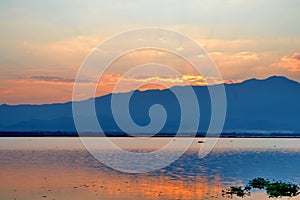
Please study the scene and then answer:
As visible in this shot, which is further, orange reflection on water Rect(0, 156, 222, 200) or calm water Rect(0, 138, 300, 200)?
calm water Rect(0, 138, 300, 200)

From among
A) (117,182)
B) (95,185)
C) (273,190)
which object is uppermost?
(273,190)

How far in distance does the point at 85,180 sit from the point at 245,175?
1903cm

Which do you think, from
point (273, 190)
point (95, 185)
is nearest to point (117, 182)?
point (95, 185)

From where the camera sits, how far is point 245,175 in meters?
55.1

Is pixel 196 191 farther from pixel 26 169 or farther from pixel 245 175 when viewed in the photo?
pixel 26 169

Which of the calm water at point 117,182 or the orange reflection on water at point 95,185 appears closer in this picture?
the orange reflection on water at point 95,185

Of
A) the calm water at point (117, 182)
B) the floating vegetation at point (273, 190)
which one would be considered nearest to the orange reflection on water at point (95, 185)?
the calm water at point (117, 182)

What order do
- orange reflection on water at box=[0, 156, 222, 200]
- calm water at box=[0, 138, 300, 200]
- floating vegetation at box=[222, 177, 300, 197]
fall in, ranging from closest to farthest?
floating vegetation at box=[222, 177, 300, 197] → orange reflection on water at box=[0, 156, 222, 200] → calm water at box=[0, 138, 300, 200]

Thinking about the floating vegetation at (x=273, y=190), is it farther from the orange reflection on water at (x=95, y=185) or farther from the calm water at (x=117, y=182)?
the orange reflection on water at (x=95, y=185)

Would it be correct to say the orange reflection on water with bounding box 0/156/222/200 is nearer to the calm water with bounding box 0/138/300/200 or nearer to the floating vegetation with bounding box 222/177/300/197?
the calm water with bounding box 0/138/300/200

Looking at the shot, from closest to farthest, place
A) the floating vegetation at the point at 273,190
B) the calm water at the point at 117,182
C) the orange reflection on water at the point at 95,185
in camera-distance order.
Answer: the floating vegetation at the point at 273,190, the orange reflection on water at the point at 95,185, the calm water at the point at 117,182

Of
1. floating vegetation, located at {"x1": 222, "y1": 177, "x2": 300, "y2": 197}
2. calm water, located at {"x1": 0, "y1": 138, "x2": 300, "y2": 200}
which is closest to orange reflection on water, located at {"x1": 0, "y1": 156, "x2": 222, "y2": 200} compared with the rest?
calm water, located at {"x1": 0, "y1": 138, "x2": 300, "y2": 200}

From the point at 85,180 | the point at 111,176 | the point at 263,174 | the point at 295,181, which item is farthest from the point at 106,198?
the point at 263,174

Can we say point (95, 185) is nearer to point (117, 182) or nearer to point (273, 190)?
point (117, 182)
